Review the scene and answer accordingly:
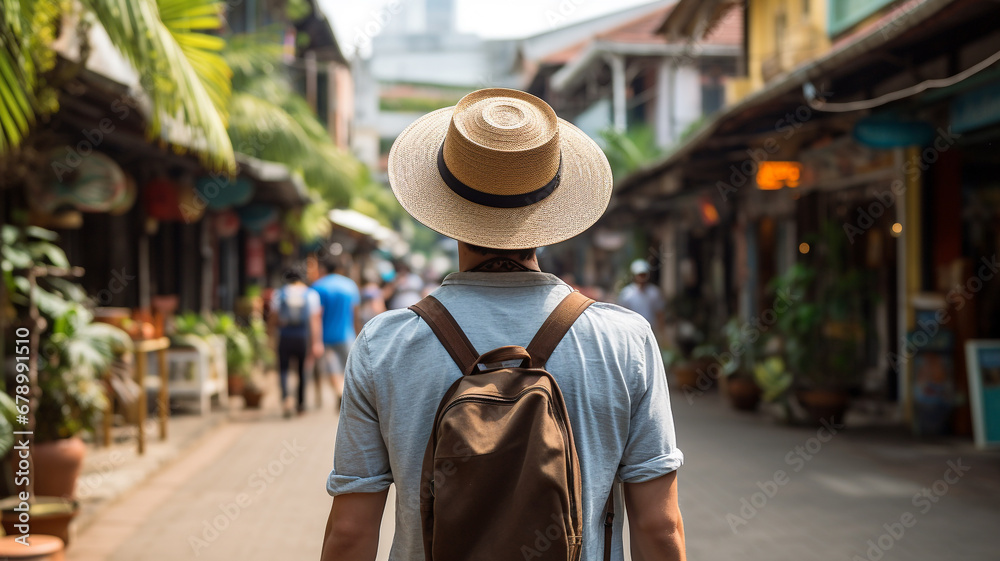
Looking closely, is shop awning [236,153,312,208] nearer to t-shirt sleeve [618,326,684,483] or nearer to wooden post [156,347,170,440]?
wooden post [156,347,170,440]

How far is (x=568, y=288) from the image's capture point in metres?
1.98

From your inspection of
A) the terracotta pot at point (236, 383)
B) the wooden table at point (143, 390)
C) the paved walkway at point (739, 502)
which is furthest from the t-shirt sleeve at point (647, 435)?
the terracotta pot at point (236, 383)

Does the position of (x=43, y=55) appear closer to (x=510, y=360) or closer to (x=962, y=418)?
(x=510, y=360)

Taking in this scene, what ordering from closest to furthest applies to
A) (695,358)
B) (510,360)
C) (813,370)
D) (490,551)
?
(490,551) < (510,360) < (813,370) < (695,358)

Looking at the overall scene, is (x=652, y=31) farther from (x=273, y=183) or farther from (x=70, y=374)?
(x=70, y=374)

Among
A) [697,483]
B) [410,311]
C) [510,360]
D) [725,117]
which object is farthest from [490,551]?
[725,117]

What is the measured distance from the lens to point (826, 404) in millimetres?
9672

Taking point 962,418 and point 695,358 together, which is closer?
point 962,418

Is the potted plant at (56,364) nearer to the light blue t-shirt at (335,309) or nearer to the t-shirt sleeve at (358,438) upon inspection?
the t-shirt sleeve at (358,438)

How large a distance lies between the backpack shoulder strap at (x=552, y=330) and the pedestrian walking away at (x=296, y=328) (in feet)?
29.3

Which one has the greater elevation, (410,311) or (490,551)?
(410,311)

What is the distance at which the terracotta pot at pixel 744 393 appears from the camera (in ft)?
36.8

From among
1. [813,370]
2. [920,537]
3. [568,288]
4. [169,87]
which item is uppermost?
[169,87]

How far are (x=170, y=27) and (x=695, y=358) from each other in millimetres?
10205
